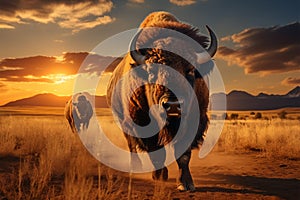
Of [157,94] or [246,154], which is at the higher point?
[157,94]

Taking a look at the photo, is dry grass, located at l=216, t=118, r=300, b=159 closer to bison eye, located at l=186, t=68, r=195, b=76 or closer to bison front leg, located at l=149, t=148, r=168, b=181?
bison front leg, located at l=149, t=148, r=168, b=181

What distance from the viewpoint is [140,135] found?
6.83m

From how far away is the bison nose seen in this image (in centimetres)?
525

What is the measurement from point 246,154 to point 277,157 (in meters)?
1.08

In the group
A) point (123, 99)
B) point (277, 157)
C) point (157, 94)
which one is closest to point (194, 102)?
point (157, 94)

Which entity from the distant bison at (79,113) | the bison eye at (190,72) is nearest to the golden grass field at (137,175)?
the distant bison at (79,113)

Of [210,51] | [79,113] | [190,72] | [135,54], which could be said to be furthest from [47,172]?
[79,113]

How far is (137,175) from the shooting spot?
7.42 meters

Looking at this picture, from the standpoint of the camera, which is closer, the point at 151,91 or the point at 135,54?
the point at 151,91

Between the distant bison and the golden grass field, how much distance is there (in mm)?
884

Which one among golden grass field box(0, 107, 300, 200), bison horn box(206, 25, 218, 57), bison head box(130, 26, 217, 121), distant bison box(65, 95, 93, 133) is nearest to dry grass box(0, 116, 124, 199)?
golden grass field box(0, 107, 300, 200)

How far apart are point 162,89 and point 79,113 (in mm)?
8036

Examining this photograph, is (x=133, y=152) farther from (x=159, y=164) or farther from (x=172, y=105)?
(x=172, y=105)

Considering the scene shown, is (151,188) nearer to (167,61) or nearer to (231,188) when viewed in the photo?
(231,188)
